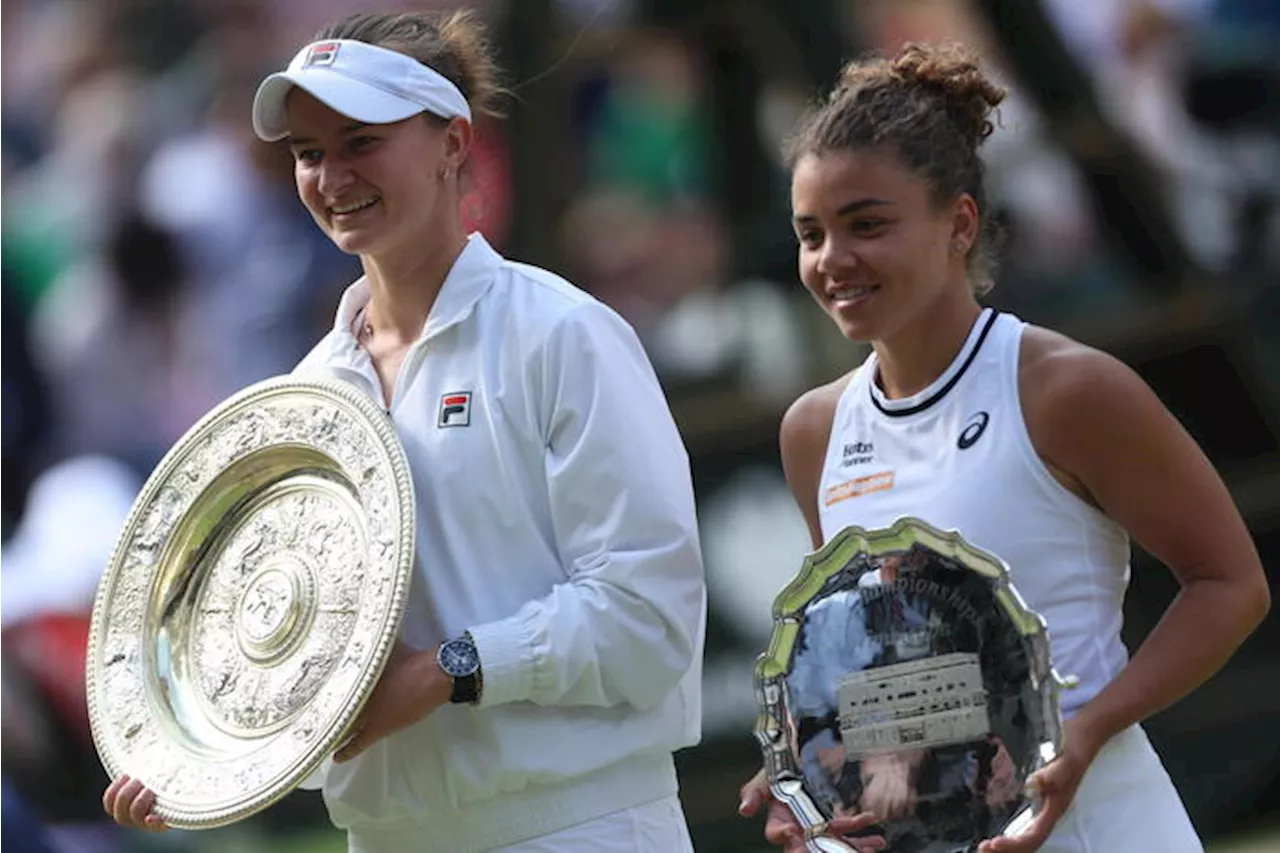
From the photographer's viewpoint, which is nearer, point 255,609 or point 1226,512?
point 1226,512

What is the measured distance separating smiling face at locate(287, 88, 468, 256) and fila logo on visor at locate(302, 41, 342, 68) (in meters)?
0.04

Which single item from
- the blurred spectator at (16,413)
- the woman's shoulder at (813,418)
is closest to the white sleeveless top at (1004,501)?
the woman's shoulder at (813,418)

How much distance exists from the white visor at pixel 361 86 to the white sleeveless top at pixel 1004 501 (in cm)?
70

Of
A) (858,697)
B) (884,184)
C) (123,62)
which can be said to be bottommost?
(858,697)

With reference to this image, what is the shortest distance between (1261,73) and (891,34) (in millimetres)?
1524

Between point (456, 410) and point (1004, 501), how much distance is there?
0.67 m

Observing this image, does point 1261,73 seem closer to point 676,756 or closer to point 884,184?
point 676,756

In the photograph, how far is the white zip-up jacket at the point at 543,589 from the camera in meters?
2.97

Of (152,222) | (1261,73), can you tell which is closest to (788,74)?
(1261,73)

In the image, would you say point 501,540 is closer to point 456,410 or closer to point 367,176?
point 456,410

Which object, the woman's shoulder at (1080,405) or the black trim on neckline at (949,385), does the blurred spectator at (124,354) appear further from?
the woman's shoulder at (1080,405)

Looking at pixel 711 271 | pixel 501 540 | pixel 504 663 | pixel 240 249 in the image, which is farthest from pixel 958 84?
pixel 240 249

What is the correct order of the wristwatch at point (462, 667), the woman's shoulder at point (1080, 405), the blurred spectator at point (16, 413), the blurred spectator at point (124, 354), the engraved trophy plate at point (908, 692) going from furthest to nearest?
the blurred spectator at point (124, 354) → the blurred spectator at point (16, 413) → the wristwatch at point (462, 667) → the woman's shoulder at point (1080, 405) → the engraved trophy plate at point (908, 692)

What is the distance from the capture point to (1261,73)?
23.1 ft
